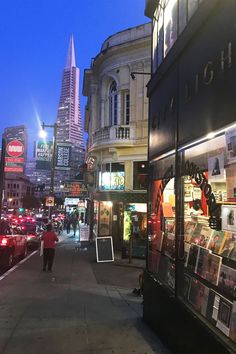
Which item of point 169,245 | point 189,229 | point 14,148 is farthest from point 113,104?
point 189,229

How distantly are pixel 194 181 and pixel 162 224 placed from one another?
67.2 inches

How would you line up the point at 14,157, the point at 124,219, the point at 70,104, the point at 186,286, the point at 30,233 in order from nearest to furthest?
the point at 186,286 < the point at 124,219 < the point at 14,157 < the point at 30,233 < the point at 70,104

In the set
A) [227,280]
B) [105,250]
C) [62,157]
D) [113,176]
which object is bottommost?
[105,250]

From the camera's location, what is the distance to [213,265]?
4.76 m

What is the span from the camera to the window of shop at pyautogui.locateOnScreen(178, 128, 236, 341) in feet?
14.0

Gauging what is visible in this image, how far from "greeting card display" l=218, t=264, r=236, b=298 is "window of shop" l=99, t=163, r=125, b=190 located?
658 inches

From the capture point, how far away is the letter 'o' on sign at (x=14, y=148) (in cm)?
2205

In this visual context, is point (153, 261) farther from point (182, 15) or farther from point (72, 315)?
point (182, 15)

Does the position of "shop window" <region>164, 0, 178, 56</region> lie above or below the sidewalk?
above

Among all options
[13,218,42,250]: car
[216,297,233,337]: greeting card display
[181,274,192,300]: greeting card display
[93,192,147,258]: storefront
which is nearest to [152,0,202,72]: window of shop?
[181,274,192,300]: greeting card display

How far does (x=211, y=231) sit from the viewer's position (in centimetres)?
503

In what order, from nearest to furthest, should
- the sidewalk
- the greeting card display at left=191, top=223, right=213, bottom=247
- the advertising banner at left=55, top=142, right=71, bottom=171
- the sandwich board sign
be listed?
the greeting card display at left=191, top=223, right=213, bottom=247, the sidewalk, the sandwich board sign, the advertising banner at left=55, top=142, right=71, bottom=171

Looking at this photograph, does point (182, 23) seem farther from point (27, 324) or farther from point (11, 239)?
point (11, 239)

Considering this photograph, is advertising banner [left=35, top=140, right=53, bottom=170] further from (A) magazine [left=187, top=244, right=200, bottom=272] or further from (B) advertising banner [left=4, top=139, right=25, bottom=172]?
(A) magazine [left=187, top=244, right=200, bottom=272]
